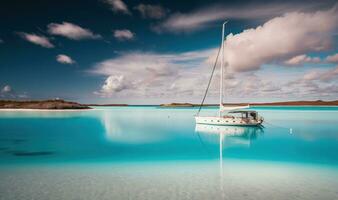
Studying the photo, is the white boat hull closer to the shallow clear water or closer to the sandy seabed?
the shallow clear water

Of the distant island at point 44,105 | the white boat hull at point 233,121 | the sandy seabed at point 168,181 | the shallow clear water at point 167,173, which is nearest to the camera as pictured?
the sandy seabed at point 168,181

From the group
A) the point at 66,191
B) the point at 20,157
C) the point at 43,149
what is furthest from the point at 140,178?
the point at 43,149

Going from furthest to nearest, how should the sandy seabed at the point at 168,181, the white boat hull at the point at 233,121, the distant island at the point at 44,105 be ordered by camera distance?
the distant island at the point at 44,105
the white boat hull at the point at 233,121
the sandy seabed at the point at 168,181

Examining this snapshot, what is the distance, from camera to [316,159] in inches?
834

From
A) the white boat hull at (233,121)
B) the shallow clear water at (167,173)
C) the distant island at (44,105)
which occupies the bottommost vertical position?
the shallow clear water at (167,173)

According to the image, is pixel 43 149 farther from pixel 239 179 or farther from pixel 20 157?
pixel 239 179

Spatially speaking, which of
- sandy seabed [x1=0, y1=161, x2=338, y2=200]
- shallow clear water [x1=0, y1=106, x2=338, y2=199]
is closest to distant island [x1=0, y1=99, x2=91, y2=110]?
shallow clear water [x1=0, y1=106, x2=338, y2=199]

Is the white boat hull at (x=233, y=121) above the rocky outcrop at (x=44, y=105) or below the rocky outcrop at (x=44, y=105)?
below

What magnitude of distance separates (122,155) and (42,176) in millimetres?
8208

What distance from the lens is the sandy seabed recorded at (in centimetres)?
1172

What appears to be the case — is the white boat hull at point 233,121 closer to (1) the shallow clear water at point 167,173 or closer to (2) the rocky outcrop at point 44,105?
(1) the shallow clear water at point 167,173

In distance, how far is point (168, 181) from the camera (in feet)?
45.5

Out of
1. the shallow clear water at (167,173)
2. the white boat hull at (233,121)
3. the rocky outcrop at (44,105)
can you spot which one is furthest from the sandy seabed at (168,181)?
the rocky outcrop at (44,105)

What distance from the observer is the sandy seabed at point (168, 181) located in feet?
38.5
